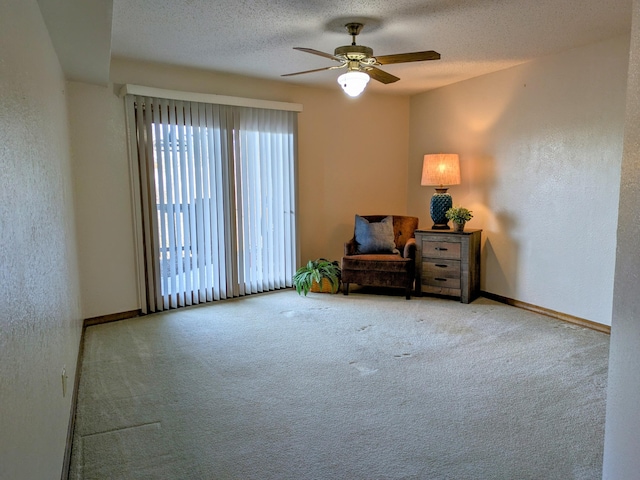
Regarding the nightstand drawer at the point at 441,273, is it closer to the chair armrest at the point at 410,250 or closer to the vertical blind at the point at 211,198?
the chair armrest at the point at 410,250

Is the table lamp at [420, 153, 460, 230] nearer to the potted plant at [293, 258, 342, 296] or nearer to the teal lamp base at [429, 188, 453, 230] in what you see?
the teal lamp base at [429, 188, 453, 230]

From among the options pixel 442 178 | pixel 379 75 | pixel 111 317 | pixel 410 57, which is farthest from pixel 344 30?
pixel 111 317

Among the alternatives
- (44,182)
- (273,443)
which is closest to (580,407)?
(273,443)

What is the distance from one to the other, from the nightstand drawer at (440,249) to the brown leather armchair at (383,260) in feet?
0.47

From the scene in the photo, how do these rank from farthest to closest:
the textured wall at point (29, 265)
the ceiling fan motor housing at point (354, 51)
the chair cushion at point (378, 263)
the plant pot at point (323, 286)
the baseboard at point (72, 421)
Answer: the plant pot at point (323, 286), the chair cushion at point (378, 263), the ceiling fan motor housing at point (354, 51), the baseboard at point (72, 421), the textured wall at point (29, 265)

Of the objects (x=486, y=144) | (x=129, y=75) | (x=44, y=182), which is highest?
(x=129, y=75)

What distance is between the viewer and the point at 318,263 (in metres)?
5.21

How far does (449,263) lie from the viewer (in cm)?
468

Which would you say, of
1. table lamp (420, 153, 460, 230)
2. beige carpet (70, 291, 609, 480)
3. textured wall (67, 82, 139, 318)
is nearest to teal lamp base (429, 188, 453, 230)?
table lamp (420, 153, 460, 230)

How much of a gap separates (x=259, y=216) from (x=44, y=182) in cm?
289

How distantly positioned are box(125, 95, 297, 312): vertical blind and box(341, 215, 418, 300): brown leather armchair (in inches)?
29.7

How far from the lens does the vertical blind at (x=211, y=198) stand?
4188mm

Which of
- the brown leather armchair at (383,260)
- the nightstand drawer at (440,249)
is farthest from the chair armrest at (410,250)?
the nightstand drawer at (440,249)

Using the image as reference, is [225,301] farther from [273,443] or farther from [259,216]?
[273,443]
